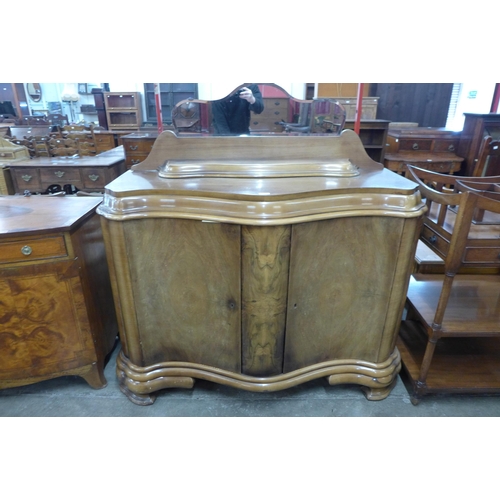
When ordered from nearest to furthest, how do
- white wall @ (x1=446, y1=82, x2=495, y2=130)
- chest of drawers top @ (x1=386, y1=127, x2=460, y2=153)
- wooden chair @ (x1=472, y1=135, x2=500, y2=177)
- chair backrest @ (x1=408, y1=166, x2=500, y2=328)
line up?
chair backrest @ (x1=408, y1=166, x2=500, y2=328) < wooden chair @ (x1=472, y1=135, x2=500, y2=177) < chest of drawers top @ (x1=386, y1=127, x2=460, y2=153) < white wall @ (x1=446, y1=82, x2=495, y2=130)

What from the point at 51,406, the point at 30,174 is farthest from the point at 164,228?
the point at 30,174

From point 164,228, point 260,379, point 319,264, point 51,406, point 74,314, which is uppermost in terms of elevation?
point 164,228

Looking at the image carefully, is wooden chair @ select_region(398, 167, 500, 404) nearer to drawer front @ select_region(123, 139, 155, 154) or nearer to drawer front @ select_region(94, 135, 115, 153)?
drawer front @ select_region(123, 139, 155, 154)

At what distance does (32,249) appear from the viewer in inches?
47.5

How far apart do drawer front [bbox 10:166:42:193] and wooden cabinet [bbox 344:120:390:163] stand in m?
2.87

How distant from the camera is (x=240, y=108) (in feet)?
4.57

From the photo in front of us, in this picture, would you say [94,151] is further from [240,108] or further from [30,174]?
[240,108]

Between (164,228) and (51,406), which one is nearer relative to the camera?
(164,228)

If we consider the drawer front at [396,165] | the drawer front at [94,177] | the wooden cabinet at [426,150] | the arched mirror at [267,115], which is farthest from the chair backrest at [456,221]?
the drawer front at [94,177]

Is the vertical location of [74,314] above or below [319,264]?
below

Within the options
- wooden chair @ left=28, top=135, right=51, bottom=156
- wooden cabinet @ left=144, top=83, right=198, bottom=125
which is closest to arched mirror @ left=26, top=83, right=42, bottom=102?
wooden chair @ left=28, top=135, right=51, bottom=156

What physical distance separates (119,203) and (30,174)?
247 cm

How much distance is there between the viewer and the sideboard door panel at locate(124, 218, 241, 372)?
1.15 meters

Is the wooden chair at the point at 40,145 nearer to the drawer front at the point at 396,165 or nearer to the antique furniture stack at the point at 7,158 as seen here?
the antique furniture stack at the point at 7,158
